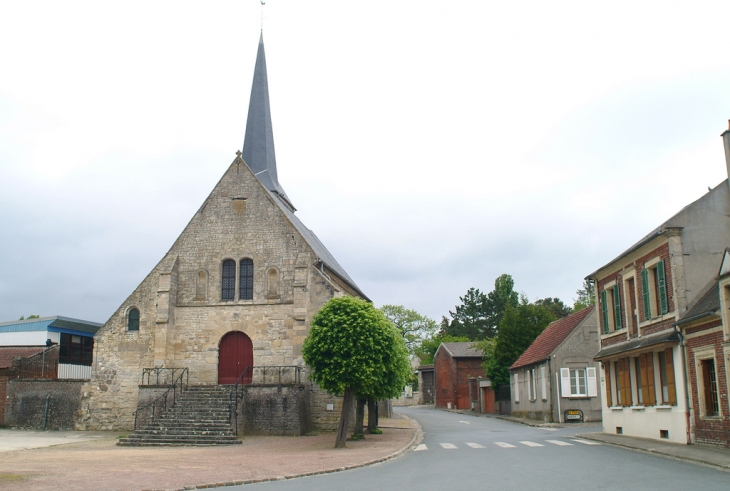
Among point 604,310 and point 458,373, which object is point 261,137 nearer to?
point 604,310

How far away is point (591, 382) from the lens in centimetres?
3388

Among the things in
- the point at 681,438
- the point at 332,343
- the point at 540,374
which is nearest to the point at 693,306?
the point at 681,438

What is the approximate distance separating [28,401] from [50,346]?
6166mm

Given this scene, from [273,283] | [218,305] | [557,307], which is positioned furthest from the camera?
[557,307]

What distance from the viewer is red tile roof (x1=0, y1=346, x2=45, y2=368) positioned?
1294 inches

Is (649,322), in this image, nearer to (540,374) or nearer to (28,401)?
(540,374)

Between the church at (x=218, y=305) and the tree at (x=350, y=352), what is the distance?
20.4 feet

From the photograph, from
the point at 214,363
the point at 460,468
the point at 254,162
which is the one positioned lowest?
the point at 460,468

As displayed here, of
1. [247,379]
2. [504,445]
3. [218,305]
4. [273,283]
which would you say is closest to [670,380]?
[504,445]

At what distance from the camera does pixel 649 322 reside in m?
21.8

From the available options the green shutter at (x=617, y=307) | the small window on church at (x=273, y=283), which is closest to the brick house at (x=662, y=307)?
the green shutter at (x=617, y=307)

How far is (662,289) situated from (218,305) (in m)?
18.2

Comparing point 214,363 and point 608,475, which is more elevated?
point 214,363

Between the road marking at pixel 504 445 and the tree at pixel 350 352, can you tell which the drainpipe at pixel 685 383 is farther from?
the tree at pixel 350 352
